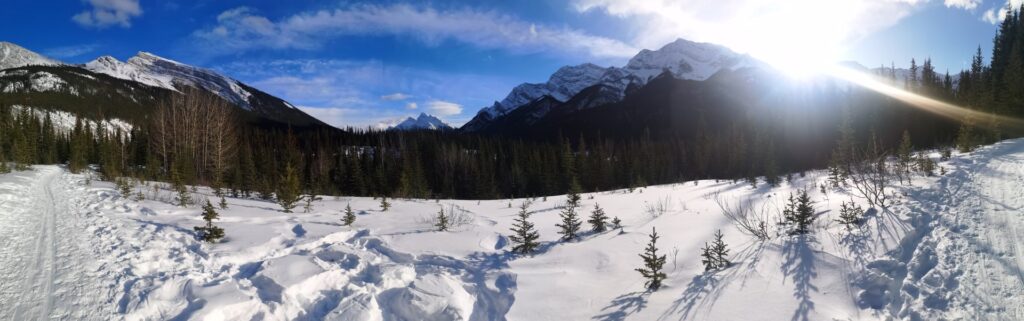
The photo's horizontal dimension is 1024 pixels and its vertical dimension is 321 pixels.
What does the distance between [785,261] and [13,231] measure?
14674 mm

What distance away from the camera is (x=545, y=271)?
726 cm

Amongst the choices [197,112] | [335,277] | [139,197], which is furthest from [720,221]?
[197,112]

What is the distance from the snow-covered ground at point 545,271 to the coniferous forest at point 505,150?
24.8 feet

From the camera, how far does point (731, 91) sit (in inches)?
6772

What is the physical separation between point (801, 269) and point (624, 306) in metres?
2.52

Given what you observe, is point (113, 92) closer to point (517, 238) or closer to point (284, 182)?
point (284, 182)

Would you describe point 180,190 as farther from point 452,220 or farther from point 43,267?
point 452,220

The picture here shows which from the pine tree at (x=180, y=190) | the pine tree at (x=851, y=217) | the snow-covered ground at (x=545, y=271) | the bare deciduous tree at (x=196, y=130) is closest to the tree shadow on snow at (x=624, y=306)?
the snow-covered ground at (x=545, y=271)

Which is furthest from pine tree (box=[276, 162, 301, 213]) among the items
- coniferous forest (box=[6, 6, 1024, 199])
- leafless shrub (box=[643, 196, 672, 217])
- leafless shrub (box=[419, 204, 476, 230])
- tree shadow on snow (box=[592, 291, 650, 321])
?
tree shadow on snow (box=[592, 291, 650, 321])

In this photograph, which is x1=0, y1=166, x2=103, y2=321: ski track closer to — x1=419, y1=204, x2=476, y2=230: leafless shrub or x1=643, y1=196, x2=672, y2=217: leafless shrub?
x1=419, y1=204, x2=476, y2=230: leafless shrub

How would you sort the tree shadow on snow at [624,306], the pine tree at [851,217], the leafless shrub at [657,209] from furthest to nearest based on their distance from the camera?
the leafless shrub at [657,209] → the pine tree at [851,217] → the tree shadow on snow at [624,306]

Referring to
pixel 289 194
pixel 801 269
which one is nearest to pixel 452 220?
pixel 289 194

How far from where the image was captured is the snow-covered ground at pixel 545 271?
15.8ft

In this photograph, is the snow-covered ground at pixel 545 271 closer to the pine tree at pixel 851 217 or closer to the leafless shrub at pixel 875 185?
the pine tree at pixel 851 217
